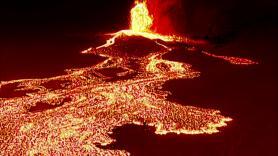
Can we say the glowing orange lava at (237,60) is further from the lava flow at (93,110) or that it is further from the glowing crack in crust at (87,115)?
the glowing crack in crust at (87,115)

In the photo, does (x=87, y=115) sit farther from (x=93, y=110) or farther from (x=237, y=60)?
(x=237, y=60)

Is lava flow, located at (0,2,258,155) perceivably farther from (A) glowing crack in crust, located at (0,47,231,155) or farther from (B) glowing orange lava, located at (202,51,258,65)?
(B) glowing orange lava, located at (202,51,258,65)

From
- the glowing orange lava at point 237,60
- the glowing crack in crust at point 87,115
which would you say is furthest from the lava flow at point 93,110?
the glowing orange lava at point 237,60

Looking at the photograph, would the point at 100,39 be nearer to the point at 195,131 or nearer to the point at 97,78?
the point at 97,78

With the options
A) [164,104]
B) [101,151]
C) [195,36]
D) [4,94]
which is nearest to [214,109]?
[164,104]

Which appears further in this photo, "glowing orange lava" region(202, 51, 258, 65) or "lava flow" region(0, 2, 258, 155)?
"glowing orange lava" region(202, 51, 258, 65)

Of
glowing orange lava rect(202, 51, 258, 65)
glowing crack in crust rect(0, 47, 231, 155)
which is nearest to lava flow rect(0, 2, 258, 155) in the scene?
glowing crack in crust rect(0, 47, 231, 155)

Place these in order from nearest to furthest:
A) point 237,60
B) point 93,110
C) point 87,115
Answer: point 87,115, point 93,110, point 237,60

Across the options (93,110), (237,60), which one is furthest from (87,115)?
(237,60)
